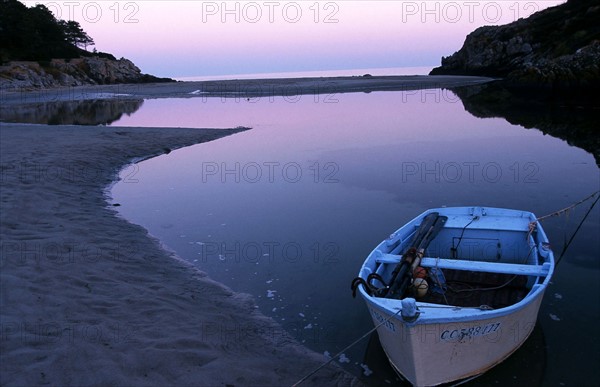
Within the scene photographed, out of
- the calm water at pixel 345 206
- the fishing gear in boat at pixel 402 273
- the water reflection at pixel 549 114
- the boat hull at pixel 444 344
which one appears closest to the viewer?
the boat hull at pixel 444 344

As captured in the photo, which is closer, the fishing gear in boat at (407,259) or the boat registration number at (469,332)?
the boat registration number at (469,332)

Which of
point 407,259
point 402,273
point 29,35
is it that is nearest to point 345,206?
point 407,259

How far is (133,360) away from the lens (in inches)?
198

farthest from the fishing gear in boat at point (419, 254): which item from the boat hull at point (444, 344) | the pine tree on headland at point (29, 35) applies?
the pine tree on headland at point (29, 35)

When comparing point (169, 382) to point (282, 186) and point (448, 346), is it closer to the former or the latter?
point (448, 346)

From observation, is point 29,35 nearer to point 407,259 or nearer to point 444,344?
point 407,259

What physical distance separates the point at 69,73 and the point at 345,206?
81384 mm

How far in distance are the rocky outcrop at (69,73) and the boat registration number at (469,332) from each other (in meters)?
69.5

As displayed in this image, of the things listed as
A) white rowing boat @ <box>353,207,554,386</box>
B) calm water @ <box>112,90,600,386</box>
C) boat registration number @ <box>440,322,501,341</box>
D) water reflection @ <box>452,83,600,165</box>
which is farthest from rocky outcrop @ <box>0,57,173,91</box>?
boat registration number @ <box>440,322,501,341</box>

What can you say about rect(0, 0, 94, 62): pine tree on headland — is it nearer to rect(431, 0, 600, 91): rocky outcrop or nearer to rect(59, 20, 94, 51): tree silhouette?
rect(59, 20, 94, 51): tree silhouette

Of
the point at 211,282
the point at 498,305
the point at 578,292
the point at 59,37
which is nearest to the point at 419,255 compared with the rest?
the point at 498,305

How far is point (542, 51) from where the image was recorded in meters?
65.0

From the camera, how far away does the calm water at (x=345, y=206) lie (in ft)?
21.4

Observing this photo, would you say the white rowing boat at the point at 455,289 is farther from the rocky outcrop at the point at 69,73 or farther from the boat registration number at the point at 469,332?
the rocky outcrop at the point at 69,73
